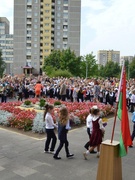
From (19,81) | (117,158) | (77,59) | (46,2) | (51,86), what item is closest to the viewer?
(117,158)

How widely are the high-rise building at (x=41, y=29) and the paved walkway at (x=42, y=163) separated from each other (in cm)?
8804

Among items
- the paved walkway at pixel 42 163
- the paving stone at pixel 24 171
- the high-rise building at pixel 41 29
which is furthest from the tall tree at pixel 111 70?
the paving stone at pixel 24 171

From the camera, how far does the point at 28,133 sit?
10156mm

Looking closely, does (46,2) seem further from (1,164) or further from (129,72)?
(1,164)

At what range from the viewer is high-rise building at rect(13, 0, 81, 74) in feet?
316

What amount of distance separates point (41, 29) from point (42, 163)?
95.6m

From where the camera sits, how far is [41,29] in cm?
9819

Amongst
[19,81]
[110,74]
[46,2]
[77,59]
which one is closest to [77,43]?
[46,2]

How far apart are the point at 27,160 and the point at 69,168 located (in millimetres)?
1332

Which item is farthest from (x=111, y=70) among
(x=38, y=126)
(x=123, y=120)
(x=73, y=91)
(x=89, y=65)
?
(x=123, y=120)

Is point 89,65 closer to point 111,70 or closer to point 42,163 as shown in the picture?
point 111,70

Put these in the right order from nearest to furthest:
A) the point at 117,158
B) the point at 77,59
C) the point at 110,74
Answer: the point at 117,158 < the point at 77,59 < the point at 110,74

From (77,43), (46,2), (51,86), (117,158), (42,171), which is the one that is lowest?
(42,171)

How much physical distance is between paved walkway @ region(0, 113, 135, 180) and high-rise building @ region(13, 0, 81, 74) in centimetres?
8804
